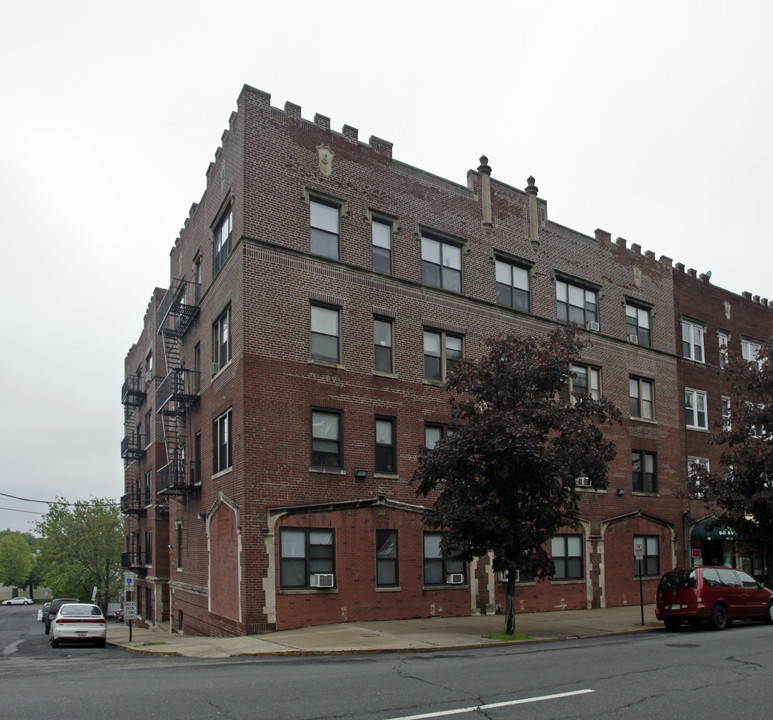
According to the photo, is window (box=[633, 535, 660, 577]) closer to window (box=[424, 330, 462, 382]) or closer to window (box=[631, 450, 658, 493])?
window (box=[631, 450, 658, 493])

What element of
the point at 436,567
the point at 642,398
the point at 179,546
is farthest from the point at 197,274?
the point at 642,398

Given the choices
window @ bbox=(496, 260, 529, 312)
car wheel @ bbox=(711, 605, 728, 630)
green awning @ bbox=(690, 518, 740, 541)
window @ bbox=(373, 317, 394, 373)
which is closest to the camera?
car wheel @ bbox=(711, 605, 728, 630)

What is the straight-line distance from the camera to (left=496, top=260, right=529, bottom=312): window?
28.9 meters

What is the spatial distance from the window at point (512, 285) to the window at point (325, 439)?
846 cm

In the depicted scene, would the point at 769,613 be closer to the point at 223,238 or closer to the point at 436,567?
the point at 436,567

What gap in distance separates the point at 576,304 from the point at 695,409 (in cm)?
864

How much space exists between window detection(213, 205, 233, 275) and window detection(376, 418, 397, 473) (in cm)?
705

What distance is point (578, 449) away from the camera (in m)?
19.2

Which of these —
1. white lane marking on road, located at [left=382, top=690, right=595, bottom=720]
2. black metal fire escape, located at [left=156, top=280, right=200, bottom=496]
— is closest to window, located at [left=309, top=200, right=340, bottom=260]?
black metal fire escape, located at [left=156, top=280, right=200, bottom=496]

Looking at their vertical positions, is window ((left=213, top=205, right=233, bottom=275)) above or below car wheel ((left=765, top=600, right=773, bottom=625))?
above

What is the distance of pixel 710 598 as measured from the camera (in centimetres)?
2075

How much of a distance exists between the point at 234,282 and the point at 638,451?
17.9 meters

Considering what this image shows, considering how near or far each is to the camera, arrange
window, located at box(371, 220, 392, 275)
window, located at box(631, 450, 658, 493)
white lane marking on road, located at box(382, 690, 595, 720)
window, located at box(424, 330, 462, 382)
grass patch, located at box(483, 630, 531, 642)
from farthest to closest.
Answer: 1. window, located at box(631, 450, 658, 493)
2. window, located at box(424, 330, 462, 382)
3. window, located at box(371, 220, 392, 275)
4. grass patch, located at box(483, 630, 531, 642)
5. white lane marking on road, located at box(382, 690, 595, 720)

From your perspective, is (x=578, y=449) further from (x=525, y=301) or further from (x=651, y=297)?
(x=651, y=297)
